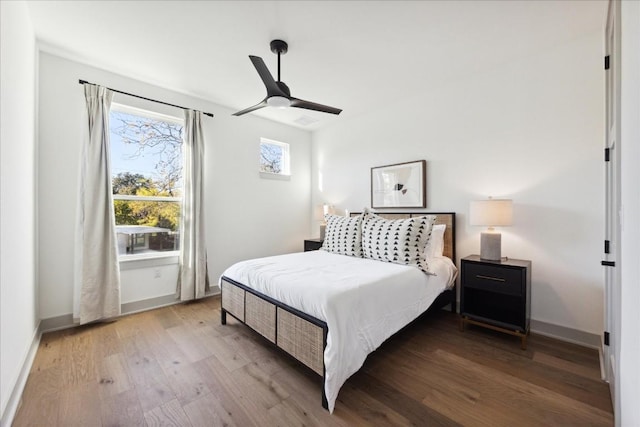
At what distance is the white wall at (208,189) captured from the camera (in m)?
2.64

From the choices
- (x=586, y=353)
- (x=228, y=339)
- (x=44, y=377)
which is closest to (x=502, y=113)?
(x=586, y=353)

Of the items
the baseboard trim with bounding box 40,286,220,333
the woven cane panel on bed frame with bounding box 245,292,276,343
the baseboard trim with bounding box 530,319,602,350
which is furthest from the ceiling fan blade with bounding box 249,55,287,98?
the baseboard trim with bounding box 530,319,602,350

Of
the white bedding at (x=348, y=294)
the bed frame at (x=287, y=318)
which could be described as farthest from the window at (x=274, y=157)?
the bed frame at (x=287, y=318)

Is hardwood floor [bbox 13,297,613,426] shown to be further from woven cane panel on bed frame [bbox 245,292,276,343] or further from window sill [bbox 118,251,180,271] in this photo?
window sill [bbox 118,251,180,271]

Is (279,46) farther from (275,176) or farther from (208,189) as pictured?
(275,176)

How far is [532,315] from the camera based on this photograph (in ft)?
8.73

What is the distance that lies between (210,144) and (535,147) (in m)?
3.88

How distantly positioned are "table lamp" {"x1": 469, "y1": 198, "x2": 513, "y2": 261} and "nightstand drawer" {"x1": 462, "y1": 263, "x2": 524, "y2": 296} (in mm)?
168

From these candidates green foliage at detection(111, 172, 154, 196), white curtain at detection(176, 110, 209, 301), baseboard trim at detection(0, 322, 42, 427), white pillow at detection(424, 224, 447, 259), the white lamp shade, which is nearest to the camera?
baseboard trim at detection(0, 322, 42, 427)

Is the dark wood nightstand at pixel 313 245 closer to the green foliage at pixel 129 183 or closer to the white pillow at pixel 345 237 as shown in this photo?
the white pillow at pixel 345 237

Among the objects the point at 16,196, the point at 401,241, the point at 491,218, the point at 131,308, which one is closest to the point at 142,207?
the point at 131,308

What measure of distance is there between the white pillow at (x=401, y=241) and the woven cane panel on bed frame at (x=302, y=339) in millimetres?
1242

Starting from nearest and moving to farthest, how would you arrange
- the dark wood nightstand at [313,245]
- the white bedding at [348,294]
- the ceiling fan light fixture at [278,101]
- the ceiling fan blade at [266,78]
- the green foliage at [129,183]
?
the white bedding at [348,294], the ceiling fan blade at [266,78], the ceiling fan light fixture at [278,101], the green foliage at [129,183], the dark wood nightstand at [313,245]

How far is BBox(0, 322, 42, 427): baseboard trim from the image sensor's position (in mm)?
1481
